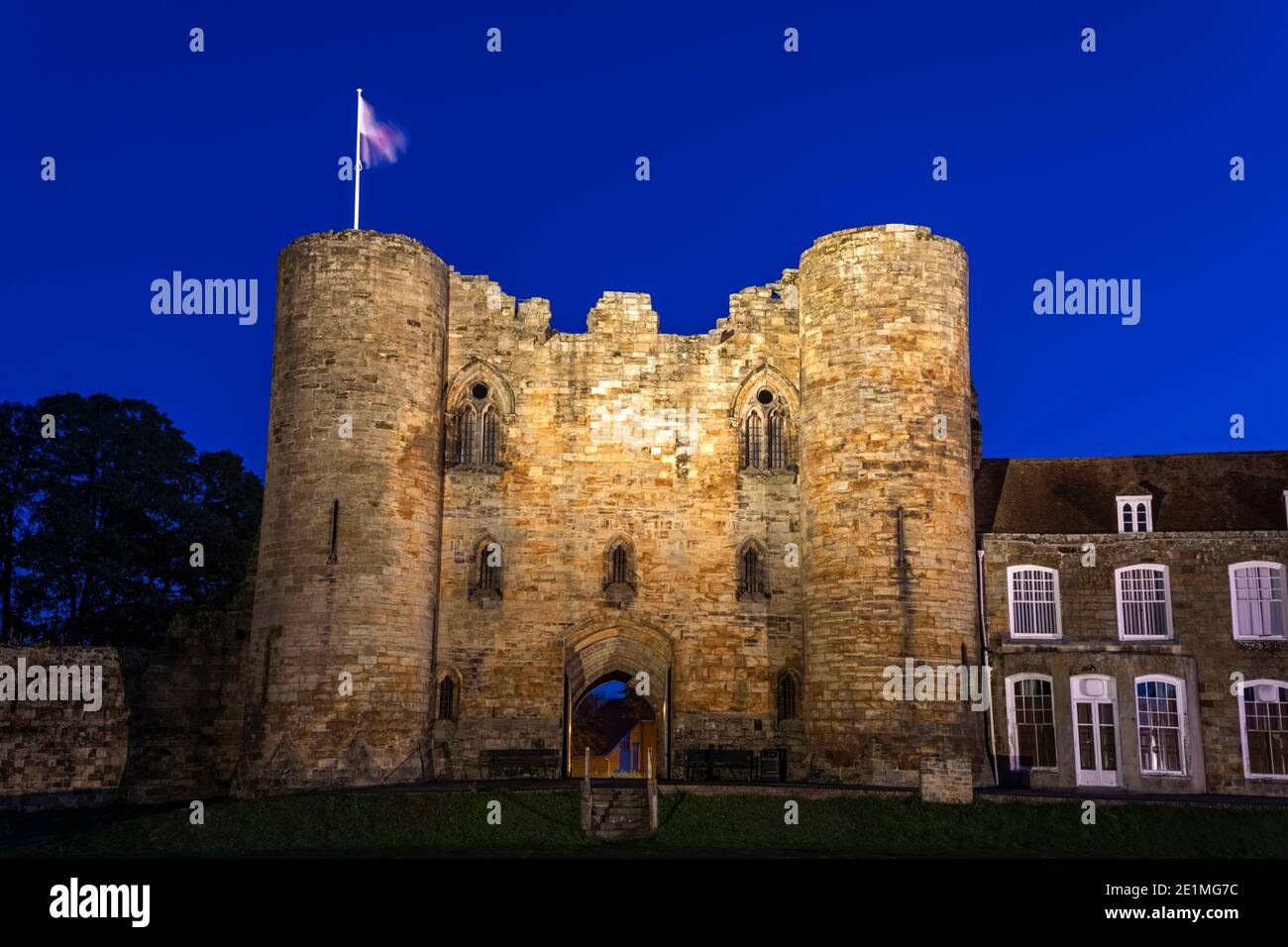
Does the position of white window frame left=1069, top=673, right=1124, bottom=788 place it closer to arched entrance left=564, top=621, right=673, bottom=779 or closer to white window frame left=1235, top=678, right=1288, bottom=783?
Answer: white window frame left=1235, top=678, right=1288, bottom=783

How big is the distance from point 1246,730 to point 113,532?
28.7 metres

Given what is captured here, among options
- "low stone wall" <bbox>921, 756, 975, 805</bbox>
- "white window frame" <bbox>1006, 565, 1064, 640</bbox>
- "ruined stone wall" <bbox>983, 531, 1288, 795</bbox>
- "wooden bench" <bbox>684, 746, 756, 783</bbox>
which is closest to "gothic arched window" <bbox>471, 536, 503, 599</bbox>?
"wooden bench" <bbox>684, 746, 756, 783</bbox>

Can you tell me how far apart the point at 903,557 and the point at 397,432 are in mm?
10419

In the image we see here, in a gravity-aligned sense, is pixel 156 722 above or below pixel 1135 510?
below

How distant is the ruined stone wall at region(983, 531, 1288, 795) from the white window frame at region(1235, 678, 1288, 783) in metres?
0.08

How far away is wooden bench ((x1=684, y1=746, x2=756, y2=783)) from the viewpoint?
87.7 ft

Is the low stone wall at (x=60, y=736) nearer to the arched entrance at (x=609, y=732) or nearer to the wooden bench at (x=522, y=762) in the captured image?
the wooden bench at (x=522, y=762)

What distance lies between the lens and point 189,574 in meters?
38.1

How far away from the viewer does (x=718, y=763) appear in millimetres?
26859

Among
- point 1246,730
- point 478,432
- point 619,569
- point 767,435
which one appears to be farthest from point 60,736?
point 1246,730

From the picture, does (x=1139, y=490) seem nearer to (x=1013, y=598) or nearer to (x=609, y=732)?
(x=1013, y=598)

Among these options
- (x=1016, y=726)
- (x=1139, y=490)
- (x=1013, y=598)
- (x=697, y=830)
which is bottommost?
(x=697, y=830)

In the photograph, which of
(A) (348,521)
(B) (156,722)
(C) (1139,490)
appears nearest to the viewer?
(A) (348,521)
